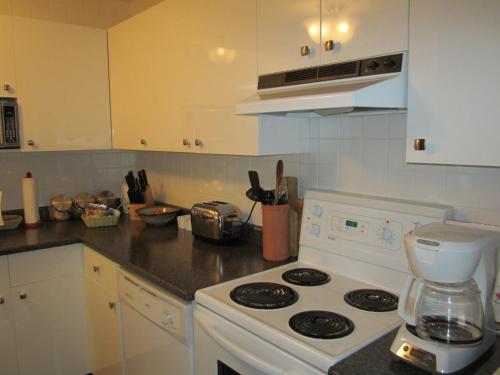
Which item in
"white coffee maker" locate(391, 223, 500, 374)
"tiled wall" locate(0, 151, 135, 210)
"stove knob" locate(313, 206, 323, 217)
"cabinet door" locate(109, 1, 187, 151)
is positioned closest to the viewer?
"white coffee maker" locate(391, 223, 500, 374)

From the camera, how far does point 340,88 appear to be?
51.3 inches

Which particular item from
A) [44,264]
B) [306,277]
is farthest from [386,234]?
[44,264]

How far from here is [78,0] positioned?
2.85 meters

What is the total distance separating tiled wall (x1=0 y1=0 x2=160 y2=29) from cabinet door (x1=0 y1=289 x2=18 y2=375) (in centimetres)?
173

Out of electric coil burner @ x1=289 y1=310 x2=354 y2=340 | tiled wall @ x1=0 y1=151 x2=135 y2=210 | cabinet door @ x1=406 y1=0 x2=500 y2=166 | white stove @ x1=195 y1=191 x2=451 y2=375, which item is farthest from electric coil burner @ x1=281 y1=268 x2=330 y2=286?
tiled wall @ x1=0 y1=151 x2=135 y2=210

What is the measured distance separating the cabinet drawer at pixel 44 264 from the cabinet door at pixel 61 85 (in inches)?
25.0

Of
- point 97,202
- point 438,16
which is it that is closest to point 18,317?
point 97,202

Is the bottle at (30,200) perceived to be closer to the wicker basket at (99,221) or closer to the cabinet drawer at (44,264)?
the wicker basket at (99,221)

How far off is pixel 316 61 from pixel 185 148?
868mm

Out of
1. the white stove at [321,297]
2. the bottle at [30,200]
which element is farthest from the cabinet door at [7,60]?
the white stove at [321,297]

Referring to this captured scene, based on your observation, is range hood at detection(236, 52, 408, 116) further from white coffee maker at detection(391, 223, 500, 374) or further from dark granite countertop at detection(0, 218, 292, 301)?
dark granite countertop at detection(0, 218, 292, 301)

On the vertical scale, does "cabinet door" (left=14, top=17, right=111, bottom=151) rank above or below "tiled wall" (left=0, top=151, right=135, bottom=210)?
above

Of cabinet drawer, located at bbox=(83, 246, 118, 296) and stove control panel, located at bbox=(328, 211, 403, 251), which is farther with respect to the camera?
cabinet drawer, located at bbox=(83, 246, 118, 296)

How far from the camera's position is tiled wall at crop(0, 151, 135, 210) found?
2719 mm
